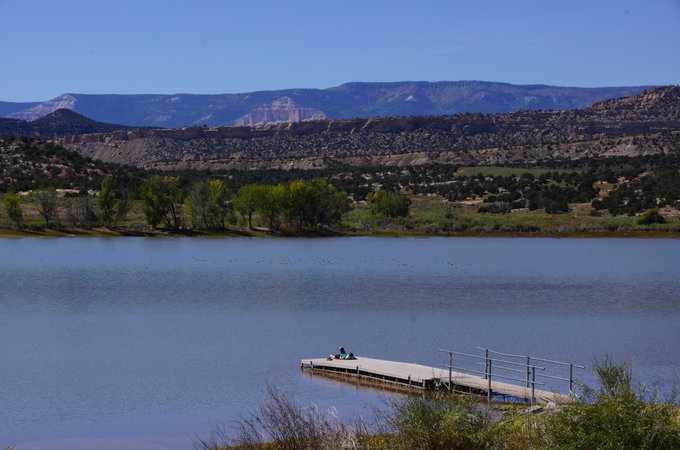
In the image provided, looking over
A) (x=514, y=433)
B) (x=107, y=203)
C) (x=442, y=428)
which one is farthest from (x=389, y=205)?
(x=442, y=428)

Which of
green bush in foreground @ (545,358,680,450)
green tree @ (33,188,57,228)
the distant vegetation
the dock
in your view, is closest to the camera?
green bush in foreground @ (545,358,680,450)

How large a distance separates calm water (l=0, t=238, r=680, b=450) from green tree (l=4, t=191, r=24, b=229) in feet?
34.3

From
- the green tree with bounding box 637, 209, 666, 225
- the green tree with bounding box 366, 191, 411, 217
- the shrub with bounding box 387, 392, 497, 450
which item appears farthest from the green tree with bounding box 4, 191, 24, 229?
the shrub with bounding box 387, 392, 497, 450

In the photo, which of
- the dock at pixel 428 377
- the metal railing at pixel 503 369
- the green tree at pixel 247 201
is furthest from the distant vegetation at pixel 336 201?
the metal railing at pixel 503 369

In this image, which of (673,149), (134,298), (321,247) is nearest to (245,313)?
(134,298)

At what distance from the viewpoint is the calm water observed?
27828 millimetres

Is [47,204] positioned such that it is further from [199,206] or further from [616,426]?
[616,426]

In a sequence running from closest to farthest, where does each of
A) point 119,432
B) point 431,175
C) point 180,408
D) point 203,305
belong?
point 119,432 < point 180,408 < point 203,305 < point 431,175

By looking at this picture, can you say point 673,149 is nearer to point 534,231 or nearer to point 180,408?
point 534,231

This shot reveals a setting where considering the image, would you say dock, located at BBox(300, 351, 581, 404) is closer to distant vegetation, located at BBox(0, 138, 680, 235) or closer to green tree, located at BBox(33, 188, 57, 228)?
distant vegetation, located at BBox(0, 138, 680, 235)

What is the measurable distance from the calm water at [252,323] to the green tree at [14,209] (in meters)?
10.5

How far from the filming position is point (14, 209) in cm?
10006

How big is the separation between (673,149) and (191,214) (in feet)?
303

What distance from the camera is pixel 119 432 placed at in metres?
24.9
